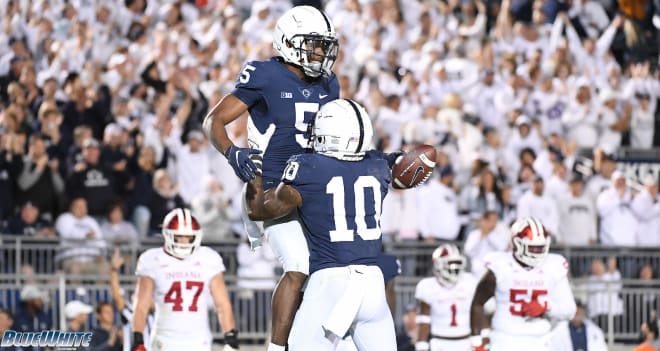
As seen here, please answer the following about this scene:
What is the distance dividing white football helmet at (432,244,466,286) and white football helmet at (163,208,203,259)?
416 cm

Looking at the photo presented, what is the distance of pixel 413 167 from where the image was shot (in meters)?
10.3

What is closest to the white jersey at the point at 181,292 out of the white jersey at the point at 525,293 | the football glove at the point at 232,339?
the football glove at the point at 232,339

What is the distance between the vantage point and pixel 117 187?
60.0 feet

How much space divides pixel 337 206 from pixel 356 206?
0.12m

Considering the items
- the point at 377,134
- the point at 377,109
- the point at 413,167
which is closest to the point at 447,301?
the point at 377,134

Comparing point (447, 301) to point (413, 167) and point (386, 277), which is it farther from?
point (413, 167)

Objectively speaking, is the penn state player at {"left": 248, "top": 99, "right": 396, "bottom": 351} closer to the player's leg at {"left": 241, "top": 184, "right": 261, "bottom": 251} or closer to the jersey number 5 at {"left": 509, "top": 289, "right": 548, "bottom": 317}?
the player's leg at {"left": 241, "top": 184, "right": 261, "bottom": 251}

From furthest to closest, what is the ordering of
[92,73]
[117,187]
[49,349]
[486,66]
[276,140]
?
1. [486,66]
2. [92,73]
3. [117,187]
4. [49,349]
5. [276,140]

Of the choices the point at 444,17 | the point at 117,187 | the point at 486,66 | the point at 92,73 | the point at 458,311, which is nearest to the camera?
the point at 458,311

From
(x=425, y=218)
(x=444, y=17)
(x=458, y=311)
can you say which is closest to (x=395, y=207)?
(x=425, y=218)

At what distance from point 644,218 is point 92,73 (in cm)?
692

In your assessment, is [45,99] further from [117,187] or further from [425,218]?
[425,218]

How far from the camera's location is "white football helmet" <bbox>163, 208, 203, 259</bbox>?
12.8m

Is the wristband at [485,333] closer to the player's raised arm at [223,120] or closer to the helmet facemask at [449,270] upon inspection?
the helmet facemask at [449,270]
